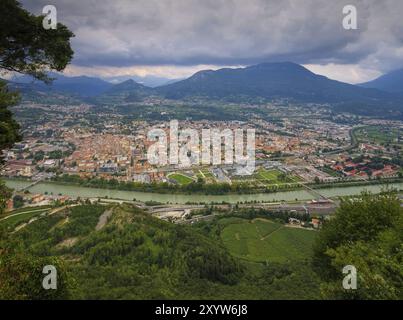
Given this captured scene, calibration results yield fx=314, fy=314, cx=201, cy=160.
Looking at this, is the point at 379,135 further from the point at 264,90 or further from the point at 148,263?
the point at 264,90

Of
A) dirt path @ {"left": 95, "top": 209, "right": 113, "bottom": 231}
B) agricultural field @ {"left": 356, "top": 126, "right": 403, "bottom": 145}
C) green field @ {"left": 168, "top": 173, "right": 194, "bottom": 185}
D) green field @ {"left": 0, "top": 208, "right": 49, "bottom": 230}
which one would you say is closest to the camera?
dirt path @ {"left": 95, "top": 209, "right": 113, "bottom": 231}

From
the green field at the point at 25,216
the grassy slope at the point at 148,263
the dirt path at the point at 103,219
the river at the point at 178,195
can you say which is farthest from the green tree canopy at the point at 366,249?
the green field at the point at 25,216

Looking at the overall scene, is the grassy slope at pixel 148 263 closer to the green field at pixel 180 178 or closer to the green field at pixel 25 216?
the green field at pixel 25 216
